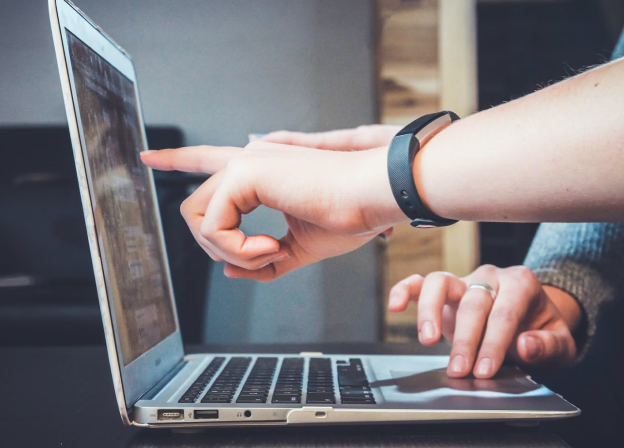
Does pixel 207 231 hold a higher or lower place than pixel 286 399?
higher

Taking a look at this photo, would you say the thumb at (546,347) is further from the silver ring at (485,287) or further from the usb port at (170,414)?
the usb port at (170,414)

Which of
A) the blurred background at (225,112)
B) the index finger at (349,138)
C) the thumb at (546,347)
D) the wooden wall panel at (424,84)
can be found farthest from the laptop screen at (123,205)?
the wooden wall panel at (424,84)

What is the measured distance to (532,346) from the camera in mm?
582

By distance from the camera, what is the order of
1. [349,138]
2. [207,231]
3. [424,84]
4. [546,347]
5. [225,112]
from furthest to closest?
[424,84] < [225,112] < [349,138] < [546,347] < [207,231]

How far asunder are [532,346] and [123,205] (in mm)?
512

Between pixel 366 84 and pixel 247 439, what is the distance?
1027 millimetres

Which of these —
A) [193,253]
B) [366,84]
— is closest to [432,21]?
[366,84]

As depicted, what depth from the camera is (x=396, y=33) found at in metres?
1.36

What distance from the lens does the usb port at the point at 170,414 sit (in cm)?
43

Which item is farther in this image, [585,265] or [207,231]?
[585,265]

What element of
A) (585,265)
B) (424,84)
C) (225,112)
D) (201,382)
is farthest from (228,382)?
(424,84)

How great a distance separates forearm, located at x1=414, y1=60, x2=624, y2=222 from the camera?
1.16 feet

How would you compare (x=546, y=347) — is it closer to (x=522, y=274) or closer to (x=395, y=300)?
(x=522, y=274)

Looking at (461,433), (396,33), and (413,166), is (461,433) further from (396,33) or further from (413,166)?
(396,33)
